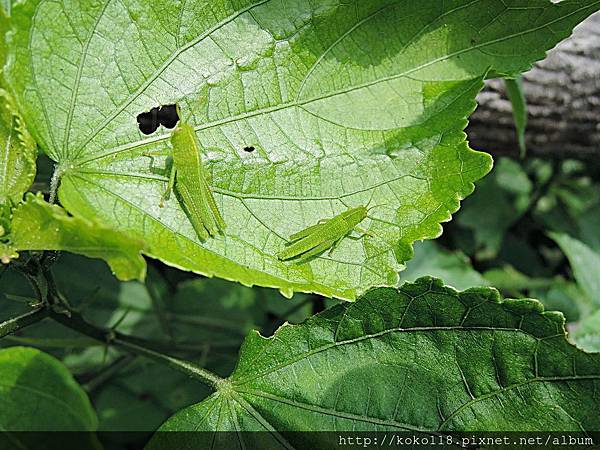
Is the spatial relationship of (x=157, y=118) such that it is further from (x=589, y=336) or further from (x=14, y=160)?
(x=589, y=336)

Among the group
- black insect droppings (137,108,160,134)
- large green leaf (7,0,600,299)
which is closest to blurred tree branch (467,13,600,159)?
large green leaf (7,0,600,299)

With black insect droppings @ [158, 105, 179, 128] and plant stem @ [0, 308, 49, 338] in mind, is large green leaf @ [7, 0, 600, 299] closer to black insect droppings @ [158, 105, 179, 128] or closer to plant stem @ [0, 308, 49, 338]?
black insect droppings @ [158, 105, 179, 128]

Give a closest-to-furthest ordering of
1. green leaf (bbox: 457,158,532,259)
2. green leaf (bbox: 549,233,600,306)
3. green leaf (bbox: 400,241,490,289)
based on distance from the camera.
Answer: green leaf (bbox: 400,241,490,289) < green leaf (bbox: 549,233,600,306) < green leaf (bbox: 457,158,532,259)

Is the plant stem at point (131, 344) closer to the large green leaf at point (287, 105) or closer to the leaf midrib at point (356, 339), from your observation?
the leaf midrib at point (356, 339)

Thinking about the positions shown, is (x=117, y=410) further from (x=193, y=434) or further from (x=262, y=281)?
(x=262, y=281)

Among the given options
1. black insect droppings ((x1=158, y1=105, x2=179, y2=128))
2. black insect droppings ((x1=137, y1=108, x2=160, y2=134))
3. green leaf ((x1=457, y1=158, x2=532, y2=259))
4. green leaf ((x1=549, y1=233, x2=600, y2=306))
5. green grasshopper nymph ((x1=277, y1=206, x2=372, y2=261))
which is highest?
green leaf ((x1=457, y1=158, x2=532, y2=259))

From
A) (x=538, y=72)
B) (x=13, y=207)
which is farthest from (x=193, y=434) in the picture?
(x=538, y=72)

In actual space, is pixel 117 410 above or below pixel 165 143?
below
